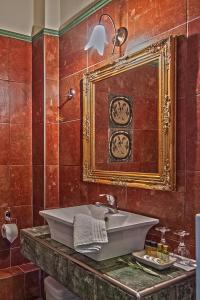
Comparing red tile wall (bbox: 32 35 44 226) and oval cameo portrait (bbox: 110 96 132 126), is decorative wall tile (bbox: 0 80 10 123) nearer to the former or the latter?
red tile wall (bbox: 32 35 44 226)

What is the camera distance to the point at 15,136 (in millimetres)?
2764

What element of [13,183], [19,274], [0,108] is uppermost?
[0,108]

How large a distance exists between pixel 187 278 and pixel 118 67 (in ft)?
4.52

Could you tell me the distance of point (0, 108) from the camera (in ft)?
8.82

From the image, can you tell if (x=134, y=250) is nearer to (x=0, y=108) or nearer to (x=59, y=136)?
(x=59, y=136)

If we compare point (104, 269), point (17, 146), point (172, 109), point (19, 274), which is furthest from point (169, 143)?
point (19, 274)

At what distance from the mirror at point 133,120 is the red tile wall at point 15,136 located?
0.74 m

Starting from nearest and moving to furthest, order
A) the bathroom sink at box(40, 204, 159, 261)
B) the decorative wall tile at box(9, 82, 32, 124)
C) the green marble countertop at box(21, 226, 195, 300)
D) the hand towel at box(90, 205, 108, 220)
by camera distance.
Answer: the green marble countertop at box(21, 226, 195, 300) < the bathroom sink at box(40, 204, 159, 261) < the hand towel at box(90, 205, 108, 220) < the decorative wall tile at box(9, 82, 32, 124)

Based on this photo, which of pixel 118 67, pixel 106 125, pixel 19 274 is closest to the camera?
pixel 118 67

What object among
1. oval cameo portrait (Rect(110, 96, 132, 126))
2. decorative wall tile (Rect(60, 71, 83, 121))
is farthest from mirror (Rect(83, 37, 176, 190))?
decorative wall tile (Rect(60, 71, 83, 121))

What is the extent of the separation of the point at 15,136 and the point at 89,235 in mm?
1583

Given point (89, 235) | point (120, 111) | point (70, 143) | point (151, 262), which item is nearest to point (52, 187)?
point (70, 143)

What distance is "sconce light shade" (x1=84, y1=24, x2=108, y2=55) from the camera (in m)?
2.17

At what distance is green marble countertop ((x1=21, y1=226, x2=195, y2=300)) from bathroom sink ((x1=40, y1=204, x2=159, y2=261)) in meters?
0.04
